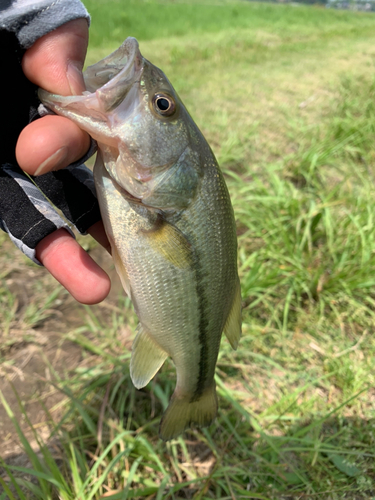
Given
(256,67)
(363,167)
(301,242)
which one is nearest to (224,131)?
(363,167)

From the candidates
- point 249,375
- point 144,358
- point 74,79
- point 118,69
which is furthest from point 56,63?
point 249,375

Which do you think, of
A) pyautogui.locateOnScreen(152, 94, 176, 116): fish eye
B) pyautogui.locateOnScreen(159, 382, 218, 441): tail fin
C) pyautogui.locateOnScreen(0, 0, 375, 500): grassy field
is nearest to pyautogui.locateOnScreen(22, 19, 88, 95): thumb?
pyautogui.locateOnScreen(152, 94, 176, 116): fish eye

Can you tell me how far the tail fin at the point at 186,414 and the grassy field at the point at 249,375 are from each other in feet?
0.99

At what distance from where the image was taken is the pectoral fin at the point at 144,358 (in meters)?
1.54

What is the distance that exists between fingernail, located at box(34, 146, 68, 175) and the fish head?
127 millimetres

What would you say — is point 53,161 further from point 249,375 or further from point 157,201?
point 249,375

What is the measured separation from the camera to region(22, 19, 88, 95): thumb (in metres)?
1.27

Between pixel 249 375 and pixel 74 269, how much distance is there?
1.68 metres

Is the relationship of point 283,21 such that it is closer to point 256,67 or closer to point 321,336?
point 256,67

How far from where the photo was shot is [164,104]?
1304 millimetres

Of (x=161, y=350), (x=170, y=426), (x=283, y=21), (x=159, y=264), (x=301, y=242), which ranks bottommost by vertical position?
(x=283, y=21)

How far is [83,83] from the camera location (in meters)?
1.31

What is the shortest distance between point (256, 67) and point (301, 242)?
8.24 m

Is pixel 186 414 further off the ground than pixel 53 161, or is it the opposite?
pixel 53 161
